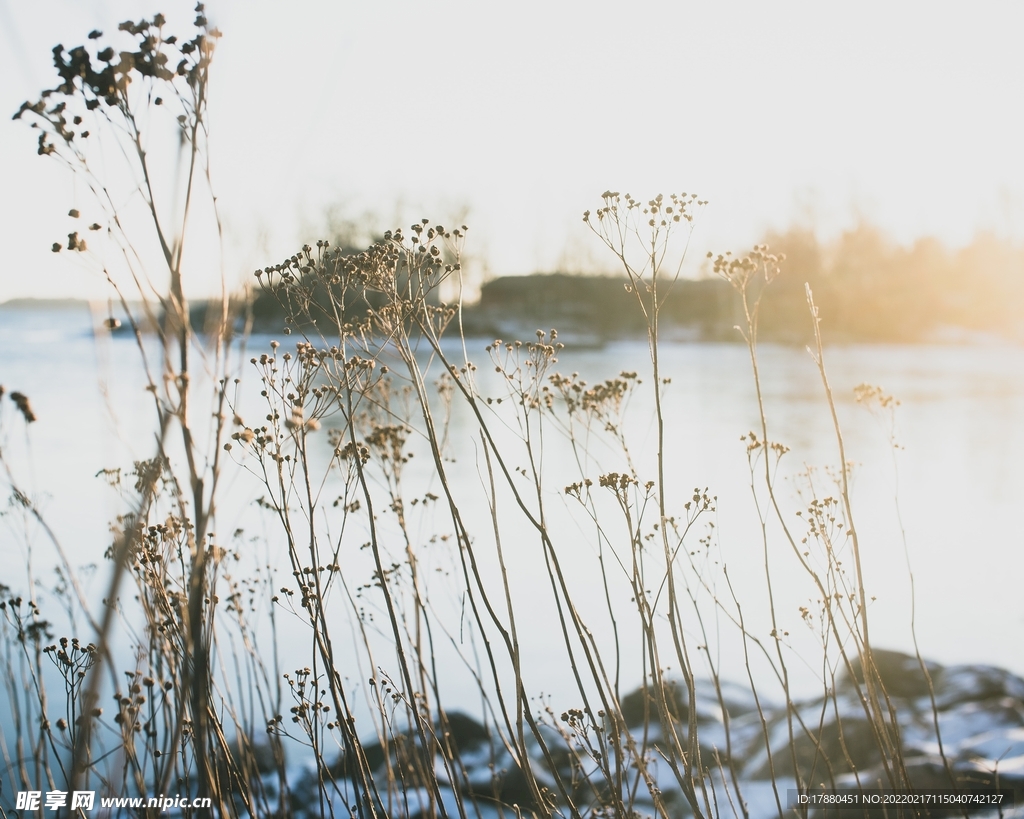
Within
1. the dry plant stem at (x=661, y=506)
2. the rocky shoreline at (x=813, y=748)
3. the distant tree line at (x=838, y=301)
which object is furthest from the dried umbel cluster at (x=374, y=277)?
the distant tree line at (x=838, y=301)

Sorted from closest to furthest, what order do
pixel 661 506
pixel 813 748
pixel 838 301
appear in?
pixel 661 506 → pixel 813 748 → pixel 838 301

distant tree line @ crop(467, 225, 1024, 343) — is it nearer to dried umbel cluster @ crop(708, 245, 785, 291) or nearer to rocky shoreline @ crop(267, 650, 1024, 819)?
rocky shoreline @ crop(267, 650, 1024, 819)

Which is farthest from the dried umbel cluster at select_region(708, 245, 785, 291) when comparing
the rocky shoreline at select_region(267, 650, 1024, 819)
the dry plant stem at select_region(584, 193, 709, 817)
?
the rocky shoreline at select_region(267, 650, 1024, 819)

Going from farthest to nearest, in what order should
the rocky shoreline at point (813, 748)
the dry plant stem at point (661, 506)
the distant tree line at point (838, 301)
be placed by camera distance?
the distant tree line at point (838, 301)
the rocky shoreline at point (813, 748)
the dry plant stem at point (661, 506)

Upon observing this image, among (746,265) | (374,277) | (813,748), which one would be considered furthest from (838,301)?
(374,277)

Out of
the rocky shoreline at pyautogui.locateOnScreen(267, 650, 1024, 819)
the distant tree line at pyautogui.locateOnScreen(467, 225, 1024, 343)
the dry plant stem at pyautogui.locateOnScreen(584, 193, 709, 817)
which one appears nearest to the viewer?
the dry plant stem at pyautogui.locateOnScreen(584, 193, 709, 817)

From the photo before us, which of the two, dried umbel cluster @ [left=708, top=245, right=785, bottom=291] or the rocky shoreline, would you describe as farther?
the rocky shoreline

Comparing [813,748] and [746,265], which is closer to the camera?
[746,265]

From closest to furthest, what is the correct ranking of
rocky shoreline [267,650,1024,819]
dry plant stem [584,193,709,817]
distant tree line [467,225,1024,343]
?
dry plant stem [584,193,709,817] → rocky shoreline [267,650,1024,819] → distant tree line [467,225,1024,343]

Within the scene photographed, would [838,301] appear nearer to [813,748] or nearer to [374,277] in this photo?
[813,748]

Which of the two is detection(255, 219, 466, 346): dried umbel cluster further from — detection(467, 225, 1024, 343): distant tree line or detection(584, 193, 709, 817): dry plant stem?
detection(467, 225, 1024, 343): distant tree line

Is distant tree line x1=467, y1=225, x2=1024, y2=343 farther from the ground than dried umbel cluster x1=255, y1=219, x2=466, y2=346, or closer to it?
farther from the ground

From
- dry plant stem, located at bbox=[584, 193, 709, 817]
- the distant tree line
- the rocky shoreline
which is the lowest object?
the rocky shoreline

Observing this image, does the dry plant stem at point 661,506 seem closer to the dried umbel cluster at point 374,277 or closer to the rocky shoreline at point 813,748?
the dried umbel cluster at point 374,277
